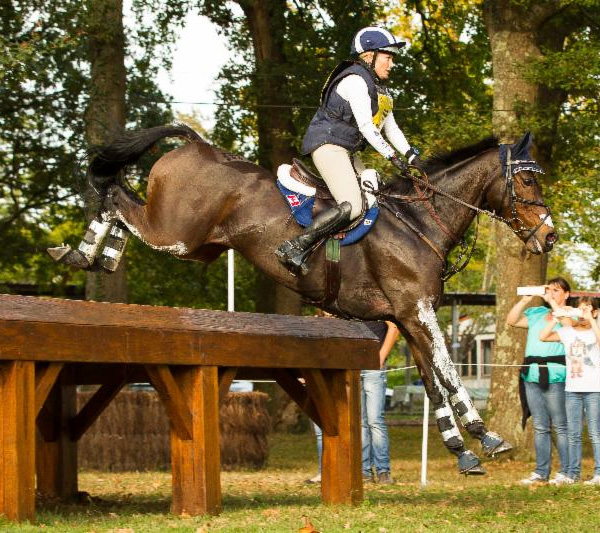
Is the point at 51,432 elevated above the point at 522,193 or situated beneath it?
situated beneath

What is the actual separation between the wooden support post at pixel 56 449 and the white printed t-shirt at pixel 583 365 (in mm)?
5119

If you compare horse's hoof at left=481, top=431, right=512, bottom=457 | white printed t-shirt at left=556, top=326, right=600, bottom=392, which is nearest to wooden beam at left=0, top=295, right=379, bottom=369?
horse's hoof at left=481, top=431, right=512, bottom=457

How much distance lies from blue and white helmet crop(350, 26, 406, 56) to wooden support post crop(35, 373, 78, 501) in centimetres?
372

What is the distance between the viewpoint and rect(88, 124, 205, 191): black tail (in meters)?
9.14

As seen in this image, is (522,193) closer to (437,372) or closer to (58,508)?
(437,372)

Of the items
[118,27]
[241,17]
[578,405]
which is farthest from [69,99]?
[578,405]

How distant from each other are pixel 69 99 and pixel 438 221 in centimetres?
1398

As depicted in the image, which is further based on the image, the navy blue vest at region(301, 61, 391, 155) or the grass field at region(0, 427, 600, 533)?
the navy blue vest at region(301, 61, 391, 155)

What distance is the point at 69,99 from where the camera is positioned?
2130 centimetres

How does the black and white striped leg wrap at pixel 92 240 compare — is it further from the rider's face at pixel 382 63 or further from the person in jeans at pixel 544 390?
the person in jeans at pixel 544 390

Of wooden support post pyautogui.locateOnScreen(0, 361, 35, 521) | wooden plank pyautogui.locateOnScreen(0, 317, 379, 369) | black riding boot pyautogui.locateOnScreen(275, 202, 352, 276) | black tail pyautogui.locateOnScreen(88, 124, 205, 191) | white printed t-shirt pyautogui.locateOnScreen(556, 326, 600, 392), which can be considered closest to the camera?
wooden support post pyautogui.locateOnScreen(0, 361, 35, 521)

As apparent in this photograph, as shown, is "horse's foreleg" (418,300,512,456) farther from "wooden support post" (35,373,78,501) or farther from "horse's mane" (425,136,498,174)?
"wooden support post" (35,373,78,501)

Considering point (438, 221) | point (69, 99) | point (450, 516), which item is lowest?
point (450, 516)

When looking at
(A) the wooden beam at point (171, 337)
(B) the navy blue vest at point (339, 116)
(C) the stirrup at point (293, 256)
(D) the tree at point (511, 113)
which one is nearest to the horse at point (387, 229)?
(C) the stirrup at point (293, 256)
